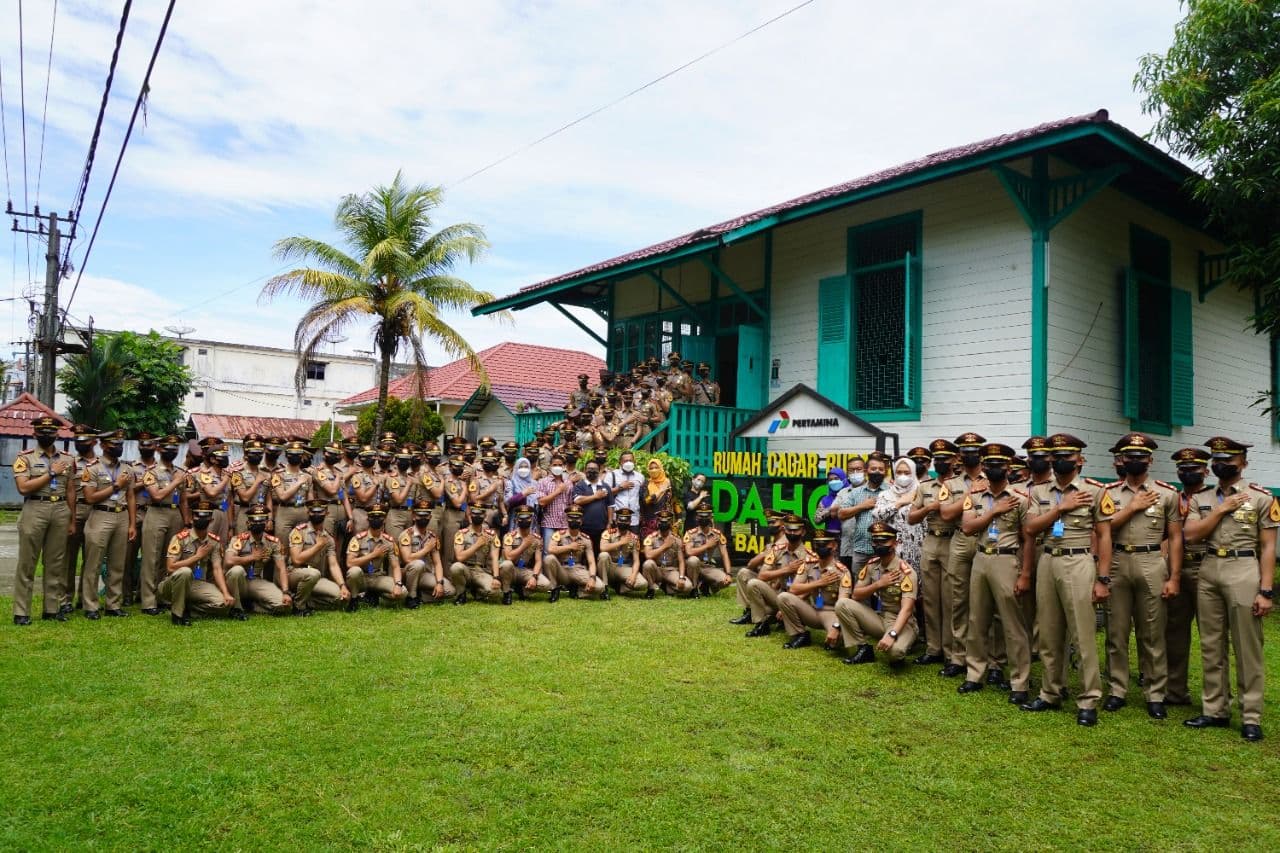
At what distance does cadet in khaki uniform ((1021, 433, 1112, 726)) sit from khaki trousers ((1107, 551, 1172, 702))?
24 centimetres

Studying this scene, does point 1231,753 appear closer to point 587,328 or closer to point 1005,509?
point 1005,509

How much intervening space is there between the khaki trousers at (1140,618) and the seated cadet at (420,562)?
6.36 m

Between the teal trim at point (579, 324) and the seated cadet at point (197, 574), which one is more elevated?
the teal trim at point (579, 324)

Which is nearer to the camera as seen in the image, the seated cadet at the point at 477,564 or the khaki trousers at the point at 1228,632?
the khaki trousers at the point at 1228,632

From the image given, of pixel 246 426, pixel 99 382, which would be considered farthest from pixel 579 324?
pixel 246 426

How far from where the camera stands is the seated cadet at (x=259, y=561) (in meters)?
8.77

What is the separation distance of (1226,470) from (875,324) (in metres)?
7.63

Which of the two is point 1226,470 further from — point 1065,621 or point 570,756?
point 570,756

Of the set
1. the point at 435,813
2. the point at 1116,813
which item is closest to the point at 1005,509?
the point at 1116,813

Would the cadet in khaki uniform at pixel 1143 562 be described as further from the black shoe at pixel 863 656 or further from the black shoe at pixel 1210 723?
the black shoe at pixel 863 656

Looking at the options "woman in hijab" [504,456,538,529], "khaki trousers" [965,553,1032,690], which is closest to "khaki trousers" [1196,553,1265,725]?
"khaki trousers" [965,553,1032,690]

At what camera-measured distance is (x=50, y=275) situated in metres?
24.9

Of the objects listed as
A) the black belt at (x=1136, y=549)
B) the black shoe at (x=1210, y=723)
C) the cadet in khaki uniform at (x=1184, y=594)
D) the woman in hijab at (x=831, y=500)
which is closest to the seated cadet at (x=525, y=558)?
the woman in hijab at (x=831, y=500)

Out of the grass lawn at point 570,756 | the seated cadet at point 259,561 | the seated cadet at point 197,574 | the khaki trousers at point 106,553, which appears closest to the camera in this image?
the grass lawn at point 570,756
